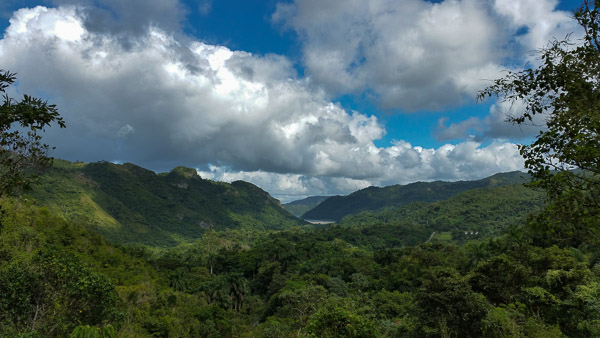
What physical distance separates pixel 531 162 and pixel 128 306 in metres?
40.8

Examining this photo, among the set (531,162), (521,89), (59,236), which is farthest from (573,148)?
(59,236)

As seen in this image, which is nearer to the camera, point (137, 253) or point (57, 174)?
point (137, 253)

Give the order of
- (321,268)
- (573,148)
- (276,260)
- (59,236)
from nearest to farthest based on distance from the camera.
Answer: (573,148), (59,236), (321,268), (276,260)

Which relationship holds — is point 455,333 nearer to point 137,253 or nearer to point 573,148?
point 573,148

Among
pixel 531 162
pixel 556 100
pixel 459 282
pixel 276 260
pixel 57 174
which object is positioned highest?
pixel 57 174

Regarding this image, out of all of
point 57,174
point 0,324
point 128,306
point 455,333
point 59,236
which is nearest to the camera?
point 0,324

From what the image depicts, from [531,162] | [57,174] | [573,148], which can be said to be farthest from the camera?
[57,174]

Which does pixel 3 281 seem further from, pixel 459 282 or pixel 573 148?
pixel 459 282

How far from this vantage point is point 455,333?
70.6 feet

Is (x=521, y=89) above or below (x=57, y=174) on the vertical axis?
below

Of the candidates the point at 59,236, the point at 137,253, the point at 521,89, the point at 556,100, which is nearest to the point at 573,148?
the point at 556,100

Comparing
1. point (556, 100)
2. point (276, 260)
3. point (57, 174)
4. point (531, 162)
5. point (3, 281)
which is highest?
point (57, 174)

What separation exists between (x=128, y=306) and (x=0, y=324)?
2379 centimetres

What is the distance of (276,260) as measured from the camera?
93.4m
